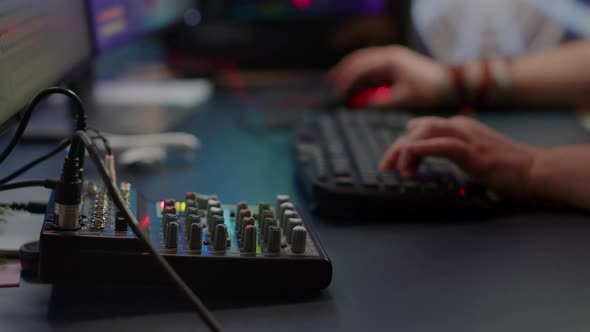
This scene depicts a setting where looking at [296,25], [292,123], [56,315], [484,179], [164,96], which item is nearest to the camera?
[56,315]

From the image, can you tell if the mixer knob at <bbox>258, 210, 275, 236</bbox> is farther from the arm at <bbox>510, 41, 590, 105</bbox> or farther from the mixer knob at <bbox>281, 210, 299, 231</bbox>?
the arm at <bbox>510, 41, 590, 105</bbox>

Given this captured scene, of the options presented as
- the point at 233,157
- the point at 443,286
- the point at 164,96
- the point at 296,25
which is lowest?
the point at 443,286

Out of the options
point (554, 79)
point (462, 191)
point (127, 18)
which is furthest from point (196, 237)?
point (554, 79)

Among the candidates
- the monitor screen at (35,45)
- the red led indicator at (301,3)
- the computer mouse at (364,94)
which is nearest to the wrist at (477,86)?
the computer mouse at (364,94)

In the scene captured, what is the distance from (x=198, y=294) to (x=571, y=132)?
894 mm

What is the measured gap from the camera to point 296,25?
1.65 metres

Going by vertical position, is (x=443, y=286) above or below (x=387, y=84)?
below

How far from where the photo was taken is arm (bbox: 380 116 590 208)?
2.78 feet

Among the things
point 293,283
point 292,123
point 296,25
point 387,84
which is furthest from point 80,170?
point 296,25

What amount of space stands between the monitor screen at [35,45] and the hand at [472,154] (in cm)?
41

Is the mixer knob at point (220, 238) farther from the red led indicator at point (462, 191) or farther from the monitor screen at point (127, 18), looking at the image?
the monitor screen at point (127, 18)

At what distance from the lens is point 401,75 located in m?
1.39

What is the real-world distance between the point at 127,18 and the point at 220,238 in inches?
28.4

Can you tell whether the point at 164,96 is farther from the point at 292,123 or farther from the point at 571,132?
the point at 571,132
